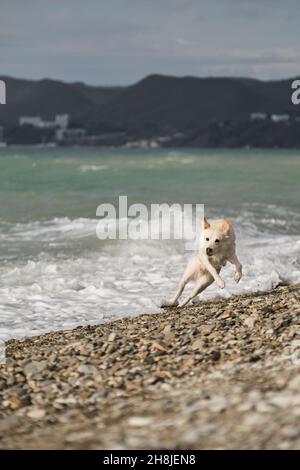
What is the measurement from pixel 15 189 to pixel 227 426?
152ft

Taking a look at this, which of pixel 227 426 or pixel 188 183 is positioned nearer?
pixel 227 426

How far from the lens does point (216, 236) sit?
11047 mm

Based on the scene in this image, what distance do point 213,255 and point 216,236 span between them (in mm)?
429

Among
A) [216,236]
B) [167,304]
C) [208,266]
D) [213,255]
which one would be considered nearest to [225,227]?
[216,236]

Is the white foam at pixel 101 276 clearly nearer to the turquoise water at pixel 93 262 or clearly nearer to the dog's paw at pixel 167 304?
the turquoise water at pixel 93 262

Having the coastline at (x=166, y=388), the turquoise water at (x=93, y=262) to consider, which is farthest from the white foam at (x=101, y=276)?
the coastline at (x=166, y=388)

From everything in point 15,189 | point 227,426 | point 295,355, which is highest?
point 15,189

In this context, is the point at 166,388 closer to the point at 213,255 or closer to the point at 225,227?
the point at 225,227

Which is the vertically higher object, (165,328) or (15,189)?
(15,189)

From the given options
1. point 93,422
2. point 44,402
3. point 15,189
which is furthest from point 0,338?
point 15,189

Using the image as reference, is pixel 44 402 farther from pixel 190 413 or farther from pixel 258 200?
pixel 258 200

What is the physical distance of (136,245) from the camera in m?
21.1

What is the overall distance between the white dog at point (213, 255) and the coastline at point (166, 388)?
1.83m

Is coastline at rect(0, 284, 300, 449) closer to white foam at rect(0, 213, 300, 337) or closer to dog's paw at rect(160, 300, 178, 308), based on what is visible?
dog's paw at rect(160, 300, 178, 308)
